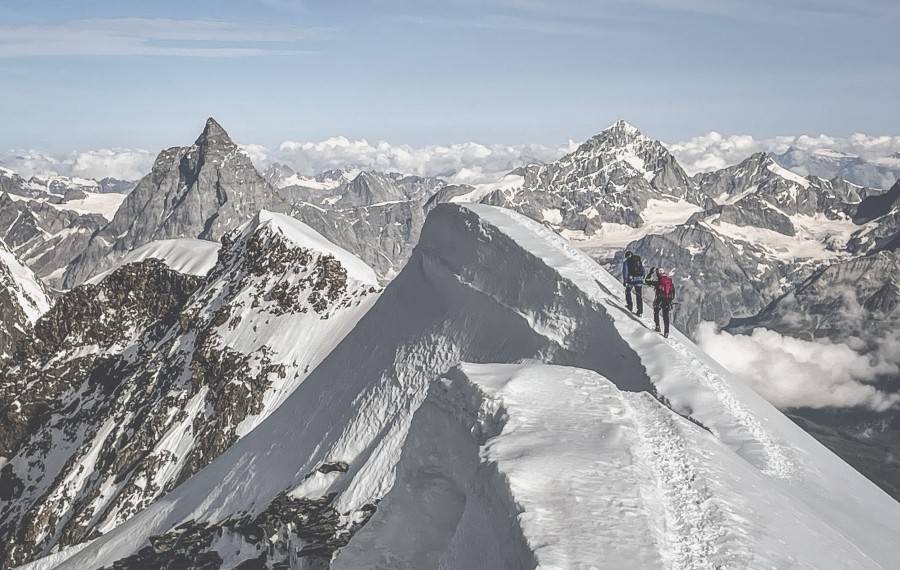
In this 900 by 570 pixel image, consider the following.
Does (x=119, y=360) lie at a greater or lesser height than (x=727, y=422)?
lesser

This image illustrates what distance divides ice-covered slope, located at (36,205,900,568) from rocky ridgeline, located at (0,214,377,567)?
26.8m

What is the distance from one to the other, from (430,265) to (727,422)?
72.4 ft

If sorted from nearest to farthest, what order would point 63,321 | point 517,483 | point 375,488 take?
point 517,483 → point 375,488 → point 63,321

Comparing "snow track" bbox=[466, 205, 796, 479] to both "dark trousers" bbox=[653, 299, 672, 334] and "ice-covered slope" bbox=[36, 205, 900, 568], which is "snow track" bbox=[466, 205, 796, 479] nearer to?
"ice-covered slope" bbox=[36, 205, 900, 568]

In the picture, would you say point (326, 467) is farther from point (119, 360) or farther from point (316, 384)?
point (119, 360)

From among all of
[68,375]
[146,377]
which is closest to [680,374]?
[146,377]

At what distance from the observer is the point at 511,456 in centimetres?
1703

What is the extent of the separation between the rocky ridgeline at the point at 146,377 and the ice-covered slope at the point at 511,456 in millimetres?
26811

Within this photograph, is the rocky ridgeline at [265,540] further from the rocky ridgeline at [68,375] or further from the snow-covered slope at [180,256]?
the snow-covered slope at [180,256]

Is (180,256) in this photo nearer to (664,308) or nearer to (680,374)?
(664,308)

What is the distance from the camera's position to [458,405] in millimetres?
21188

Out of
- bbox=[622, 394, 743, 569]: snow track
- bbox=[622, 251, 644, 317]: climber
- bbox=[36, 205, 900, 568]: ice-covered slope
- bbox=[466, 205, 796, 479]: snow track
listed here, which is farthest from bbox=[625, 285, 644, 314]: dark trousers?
bbox=[622, 394, 743, 569]: snow track

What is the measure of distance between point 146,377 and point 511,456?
86996 mm

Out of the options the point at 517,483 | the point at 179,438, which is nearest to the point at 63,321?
the point at 179,438
